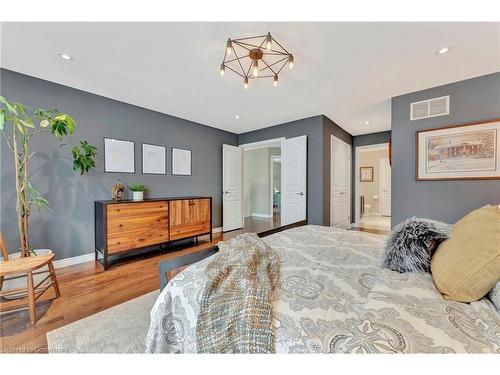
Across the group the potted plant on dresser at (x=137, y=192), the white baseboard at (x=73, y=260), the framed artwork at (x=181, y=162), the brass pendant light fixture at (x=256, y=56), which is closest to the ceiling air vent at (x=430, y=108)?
the brass pendant light fixture at (x=256, y=56)

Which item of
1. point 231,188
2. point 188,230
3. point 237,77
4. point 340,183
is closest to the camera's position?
point 237,77

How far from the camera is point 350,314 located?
29.7 inches

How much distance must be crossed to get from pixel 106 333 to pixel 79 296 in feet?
2.67

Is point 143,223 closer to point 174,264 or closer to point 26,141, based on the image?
point 26,141

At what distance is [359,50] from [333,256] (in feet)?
6.18

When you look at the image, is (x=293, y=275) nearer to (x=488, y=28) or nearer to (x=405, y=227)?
(x=405, y=227)

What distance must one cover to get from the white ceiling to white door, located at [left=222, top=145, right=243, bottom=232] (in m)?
1.58

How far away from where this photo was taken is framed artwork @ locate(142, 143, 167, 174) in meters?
3.45

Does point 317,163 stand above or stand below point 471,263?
above

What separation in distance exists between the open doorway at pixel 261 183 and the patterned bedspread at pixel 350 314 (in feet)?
18.9

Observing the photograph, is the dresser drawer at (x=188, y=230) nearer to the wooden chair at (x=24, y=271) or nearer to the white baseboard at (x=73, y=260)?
the white baseboard at (x=73, y=260)

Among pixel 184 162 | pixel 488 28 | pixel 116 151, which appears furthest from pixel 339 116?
pixel 116 151

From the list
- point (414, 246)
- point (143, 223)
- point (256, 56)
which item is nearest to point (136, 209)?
point (143, 223)

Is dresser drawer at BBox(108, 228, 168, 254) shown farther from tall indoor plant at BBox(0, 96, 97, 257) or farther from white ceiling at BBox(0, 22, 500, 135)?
white ceiling at BBox(0, 22, 500, 135)
